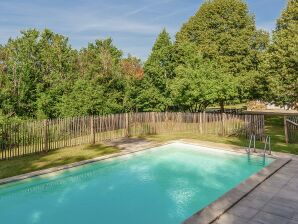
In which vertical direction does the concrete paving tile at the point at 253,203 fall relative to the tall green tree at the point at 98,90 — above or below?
below

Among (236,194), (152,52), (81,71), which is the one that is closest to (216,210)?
(236,194)

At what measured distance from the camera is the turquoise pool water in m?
9.09

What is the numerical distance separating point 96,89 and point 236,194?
19881mm

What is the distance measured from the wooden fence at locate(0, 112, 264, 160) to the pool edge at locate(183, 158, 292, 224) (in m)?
8.94

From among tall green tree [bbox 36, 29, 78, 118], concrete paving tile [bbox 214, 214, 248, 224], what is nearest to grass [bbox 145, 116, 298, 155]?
concrete paving tile [bbox 214, 214, 248, 224]

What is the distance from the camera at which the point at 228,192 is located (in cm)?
884

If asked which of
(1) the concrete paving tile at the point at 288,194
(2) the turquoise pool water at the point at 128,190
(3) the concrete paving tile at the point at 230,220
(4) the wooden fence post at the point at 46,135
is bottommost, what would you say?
(2) the turquoise pool water at the point at 128,190

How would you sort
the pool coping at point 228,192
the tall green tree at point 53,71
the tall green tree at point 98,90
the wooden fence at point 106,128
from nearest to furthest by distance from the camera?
the pool coping at point 228,192
the wooden fence at point 106,128
the tall green tree at point 98,90
the tall green tree at point 53,71

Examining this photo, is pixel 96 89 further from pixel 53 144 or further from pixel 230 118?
pixel 230 118

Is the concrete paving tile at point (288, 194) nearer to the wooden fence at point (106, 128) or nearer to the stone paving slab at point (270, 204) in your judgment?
the stone paving slab at point (270, 204)

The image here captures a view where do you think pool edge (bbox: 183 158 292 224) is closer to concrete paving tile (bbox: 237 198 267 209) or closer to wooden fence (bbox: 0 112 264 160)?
concrete paving tile (bbox: 237 198 267 209)

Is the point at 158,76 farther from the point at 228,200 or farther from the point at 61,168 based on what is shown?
the point at 228,200

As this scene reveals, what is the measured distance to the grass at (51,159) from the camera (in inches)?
492

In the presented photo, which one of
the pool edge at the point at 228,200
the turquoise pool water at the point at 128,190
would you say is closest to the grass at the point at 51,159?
the turquoise pool water at the point at 128,190
